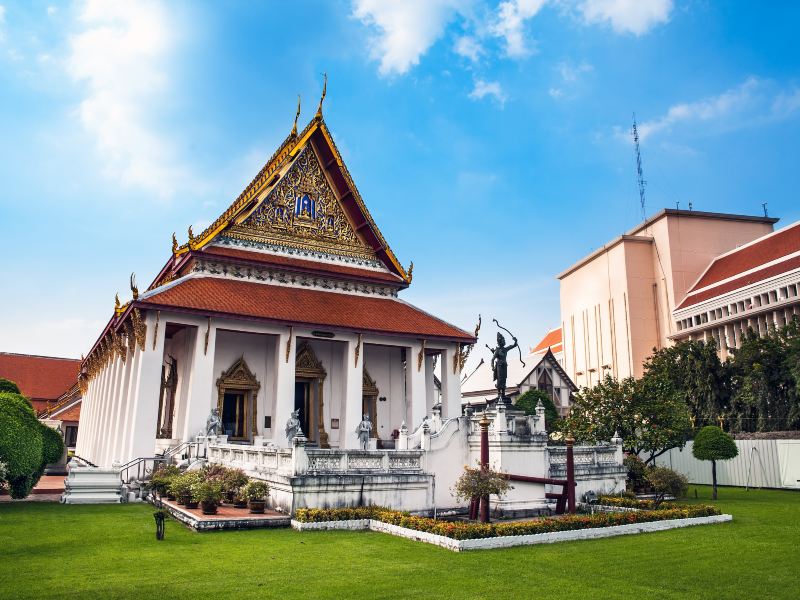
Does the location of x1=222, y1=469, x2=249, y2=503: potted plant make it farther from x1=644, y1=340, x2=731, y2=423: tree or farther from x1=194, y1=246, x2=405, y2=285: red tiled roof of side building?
x1=644, y1=340, x2=731, y2=423: tree

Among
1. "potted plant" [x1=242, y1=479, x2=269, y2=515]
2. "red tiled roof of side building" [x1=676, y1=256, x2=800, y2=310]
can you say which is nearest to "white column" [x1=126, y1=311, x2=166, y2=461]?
"potted plant" [x1=242, y1=479, x2=269, y2=515]

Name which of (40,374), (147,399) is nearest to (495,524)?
(147,399)

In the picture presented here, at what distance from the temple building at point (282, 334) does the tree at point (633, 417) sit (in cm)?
508

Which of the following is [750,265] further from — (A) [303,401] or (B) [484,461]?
(B) [484,461]

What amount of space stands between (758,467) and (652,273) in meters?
34.2

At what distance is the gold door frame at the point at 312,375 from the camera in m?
23.2

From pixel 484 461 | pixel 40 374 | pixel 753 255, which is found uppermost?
pixel 753 255

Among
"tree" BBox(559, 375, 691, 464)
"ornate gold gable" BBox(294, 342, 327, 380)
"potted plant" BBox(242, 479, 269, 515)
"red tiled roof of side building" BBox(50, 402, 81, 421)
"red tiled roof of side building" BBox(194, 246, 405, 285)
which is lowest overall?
"potted plant" BBox(242, 479, 269, 515)

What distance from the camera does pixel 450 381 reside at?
24797 millimetres

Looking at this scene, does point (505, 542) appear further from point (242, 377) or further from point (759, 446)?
point (759, 446)

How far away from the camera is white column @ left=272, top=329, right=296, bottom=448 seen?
20953 millimetres

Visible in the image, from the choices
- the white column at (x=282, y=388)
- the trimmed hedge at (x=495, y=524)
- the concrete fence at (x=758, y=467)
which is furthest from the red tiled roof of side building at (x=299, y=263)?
the concrete fence at (x=758, y=467)

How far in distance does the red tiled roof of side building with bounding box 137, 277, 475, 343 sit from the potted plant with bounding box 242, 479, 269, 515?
8070 millimetres

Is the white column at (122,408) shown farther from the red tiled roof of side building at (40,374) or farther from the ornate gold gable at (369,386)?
the red tiled roof of side building at (40,374)
